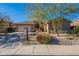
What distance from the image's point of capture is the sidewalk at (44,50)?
8.58 metres

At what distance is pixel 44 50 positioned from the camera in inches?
338

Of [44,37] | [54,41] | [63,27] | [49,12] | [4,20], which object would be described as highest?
[49,12]

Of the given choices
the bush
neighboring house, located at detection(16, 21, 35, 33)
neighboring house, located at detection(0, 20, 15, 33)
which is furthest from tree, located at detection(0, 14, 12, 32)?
the bush

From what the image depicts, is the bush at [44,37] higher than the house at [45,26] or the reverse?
the reverse

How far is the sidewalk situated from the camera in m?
8.58

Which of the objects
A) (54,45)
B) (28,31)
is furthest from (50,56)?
(28,31)

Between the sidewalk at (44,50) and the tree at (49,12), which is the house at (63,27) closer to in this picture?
the tree at (49,12)

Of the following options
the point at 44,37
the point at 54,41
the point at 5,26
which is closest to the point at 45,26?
the point at 44,37

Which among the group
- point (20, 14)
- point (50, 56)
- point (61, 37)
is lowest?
point (50, 56)

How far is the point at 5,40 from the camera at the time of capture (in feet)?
A: 28.2

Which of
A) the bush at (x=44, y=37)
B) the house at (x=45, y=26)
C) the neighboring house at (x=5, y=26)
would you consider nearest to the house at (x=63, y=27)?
the house at (x=45, y=26)

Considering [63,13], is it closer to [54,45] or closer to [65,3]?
[65,3]

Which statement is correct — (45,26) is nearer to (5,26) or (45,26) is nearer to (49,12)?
(49,12)

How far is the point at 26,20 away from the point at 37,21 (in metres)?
0.32
